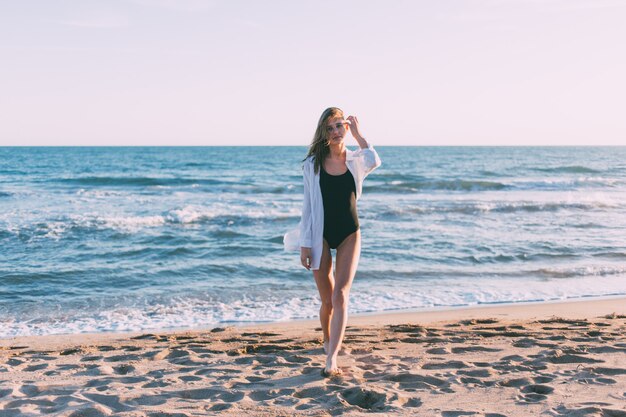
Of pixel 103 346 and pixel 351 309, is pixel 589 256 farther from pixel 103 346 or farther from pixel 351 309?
pixel 103 346

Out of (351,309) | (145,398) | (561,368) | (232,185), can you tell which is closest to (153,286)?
(351,309)

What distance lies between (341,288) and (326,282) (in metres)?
0.24

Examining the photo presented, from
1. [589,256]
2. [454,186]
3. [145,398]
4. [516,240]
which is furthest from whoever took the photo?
[454,186]

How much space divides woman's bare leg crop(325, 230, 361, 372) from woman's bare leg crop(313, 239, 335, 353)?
11cm

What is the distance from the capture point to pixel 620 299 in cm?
875

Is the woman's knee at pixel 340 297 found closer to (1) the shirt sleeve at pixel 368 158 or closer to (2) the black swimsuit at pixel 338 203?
(2) the black swimsuit at pixel 338 203

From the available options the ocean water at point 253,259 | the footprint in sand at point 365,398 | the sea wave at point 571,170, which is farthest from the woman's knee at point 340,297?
the sea wave at point 571,170

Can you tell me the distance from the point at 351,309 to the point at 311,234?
3.78m

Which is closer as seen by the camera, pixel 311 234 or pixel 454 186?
pixel 311 234

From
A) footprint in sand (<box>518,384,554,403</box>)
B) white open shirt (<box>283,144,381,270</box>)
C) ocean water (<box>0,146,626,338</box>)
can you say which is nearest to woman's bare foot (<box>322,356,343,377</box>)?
white open shirt (<box>283,144,381,270</box>)
